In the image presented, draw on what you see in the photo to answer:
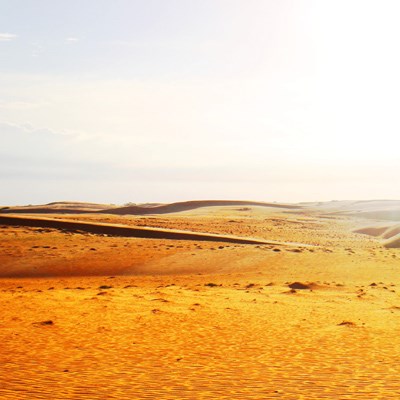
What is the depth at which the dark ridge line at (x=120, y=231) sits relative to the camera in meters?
35.8

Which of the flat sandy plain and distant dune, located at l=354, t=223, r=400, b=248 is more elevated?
distant dune, located at l=354, t=223, r=400, b=248

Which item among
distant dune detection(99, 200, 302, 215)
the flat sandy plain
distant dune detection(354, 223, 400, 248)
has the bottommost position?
the flat sandy plain

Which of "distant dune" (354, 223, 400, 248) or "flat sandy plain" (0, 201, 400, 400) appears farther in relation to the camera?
"distant dune" (354, 223, 400, 248)

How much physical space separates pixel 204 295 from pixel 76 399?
1029 cm

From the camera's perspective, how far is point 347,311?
1500cm

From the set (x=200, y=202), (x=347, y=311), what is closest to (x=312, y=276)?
(x=347, y=311)

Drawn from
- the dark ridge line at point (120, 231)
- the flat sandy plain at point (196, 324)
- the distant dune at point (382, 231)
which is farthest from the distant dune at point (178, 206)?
the flat sandy plain at point (196, 324)

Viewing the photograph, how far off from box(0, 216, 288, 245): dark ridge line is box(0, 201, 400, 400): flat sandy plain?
5.98 metres

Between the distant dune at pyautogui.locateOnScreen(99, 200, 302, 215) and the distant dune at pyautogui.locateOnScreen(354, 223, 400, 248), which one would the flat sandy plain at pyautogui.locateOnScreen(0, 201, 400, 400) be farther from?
the distant dune at pyautogui.locateOnScreen(99, 200, 302, 215)

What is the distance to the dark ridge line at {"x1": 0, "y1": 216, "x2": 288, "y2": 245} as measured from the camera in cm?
3575

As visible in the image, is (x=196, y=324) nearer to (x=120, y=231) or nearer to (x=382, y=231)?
(x=120, y=231)

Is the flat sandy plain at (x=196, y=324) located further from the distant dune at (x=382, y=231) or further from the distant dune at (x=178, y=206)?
the distant dune at (x=178, y=206)

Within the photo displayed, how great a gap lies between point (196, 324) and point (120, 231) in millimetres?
23853

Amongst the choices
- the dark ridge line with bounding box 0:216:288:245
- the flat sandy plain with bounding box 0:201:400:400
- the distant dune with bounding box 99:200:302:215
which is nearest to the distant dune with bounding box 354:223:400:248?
the dark ridge line with bounding box 0:216:288:245
